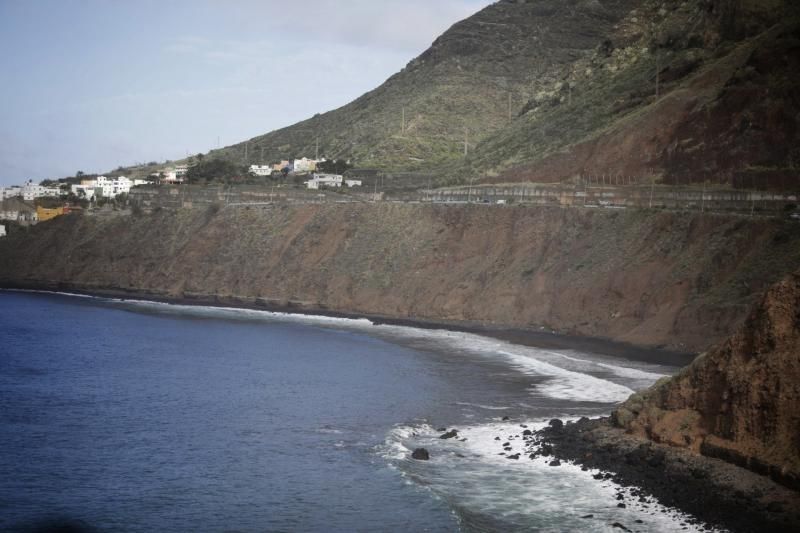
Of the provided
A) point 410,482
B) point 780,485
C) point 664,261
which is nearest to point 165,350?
point 664,261

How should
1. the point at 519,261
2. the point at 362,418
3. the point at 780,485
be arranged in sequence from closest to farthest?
the point at 780,485
the point at 362,418
the point at 519,261

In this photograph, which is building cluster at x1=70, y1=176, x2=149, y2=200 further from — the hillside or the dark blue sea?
the dark blue sea

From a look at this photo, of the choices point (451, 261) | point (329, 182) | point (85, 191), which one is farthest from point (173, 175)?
point (451, 261)

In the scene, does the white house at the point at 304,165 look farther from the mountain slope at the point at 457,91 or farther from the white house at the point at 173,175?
the white house at the point at 173,175

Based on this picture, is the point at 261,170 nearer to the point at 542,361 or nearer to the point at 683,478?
the point at 542,361

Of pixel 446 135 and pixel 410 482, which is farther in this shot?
pixel 446 135

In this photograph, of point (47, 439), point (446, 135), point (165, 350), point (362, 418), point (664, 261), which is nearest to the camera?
point (47, 439)

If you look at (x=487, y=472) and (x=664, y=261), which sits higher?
(x=664, y=261)

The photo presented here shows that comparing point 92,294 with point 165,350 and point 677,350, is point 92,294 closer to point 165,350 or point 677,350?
point 165,350
